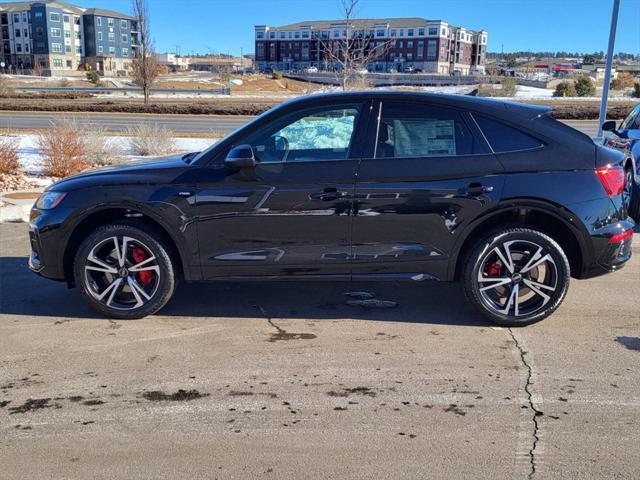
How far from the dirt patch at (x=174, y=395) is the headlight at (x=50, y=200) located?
6.54 ft

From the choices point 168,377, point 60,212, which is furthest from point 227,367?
point 60,212

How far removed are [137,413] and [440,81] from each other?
8072 cm

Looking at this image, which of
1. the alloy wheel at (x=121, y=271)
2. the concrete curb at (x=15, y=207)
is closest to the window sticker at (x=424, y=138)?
the alloy wheel at (x=121, y=271)

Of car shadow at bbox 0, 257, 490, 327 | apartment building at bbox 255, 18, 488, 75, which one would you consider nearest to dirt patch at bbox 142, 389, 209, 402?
car shadow at bbox 0, 257, 490, 327

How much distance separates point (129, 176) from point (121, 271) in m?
0.77

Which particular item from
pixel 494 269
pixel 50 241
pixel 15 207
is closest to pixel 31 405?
pixel 50 241

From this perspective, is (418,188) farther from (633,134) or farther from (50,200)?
(633,134)

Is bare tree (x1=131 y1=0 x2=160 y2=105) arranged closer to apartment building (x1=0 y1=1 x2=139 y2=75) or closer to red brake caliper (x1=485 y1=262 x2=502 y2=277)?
red brake caliper (x1=485 y1=262 x2=502 y2=277)

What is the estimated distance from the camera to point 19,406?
3838 mm

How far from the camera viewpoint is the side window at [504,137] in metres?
4.91

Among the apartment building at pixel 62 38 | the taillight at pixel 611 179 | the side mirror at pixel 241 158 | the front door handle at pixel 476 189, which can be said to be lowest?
the front door handle at pixel 476 189

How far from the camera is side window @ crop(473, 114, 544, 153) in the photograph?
16.1ft

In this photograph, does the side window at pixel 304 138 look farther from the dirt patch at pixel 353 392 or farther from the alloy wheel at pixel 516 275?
the dirt patch at pixel 353 392

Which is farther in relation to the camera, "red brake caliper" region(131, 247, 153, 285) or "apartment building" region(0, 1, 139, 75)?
"apartment building" region(0, 1, 139, 75)
